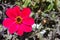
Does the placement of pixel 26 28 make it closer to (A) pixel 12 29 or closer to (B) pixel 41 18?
(A) pixel 12 29

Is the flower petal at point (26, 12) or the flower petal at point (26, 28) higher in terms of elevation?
the flower petal at point (26, 12)

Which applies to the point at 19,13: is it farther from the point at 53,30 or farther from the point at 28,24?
the point at 53,30

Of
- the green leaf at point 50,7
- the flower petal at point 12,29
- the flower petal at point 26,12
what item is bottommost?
the flower petal at point 12,29

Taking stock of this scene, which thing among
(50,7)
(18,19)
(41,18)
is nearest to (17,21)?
(18,19)

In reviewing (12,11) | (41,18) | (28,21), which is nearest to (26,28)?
(28,21)

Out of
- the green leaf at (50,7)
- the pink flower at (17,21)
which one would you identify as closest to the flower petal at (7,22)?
the pink flower at (17,21)

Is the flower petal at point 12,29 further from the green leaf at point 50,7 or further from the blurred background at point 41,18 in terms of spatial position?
the green leaf at point 50,7

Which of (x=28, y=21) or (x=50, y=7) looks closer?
(x=28, y=21)

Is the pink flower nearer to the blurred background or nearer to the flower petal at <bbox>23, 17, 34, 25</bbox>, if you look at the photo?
the flower petal at <bbox>23, 17, 34, 25</bbox>

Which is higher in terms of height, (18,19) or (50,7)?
(50,7)

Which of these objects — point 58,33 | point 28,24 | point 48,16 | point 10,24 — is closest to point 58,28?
point 58,33
